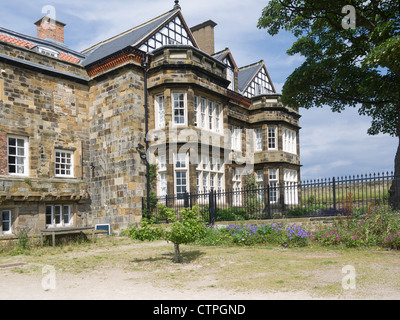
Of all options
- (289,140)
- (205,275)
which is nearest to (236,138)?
(289,140)

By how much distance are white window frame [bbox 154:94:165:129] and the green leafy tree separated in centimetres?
581

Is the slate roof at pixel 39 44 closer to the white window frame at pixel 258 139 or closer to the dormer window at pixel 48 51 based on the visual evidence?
the dormer window at pixel 48 51

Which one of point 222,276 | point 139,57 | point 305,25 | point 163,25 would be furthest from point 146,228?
point 163,25

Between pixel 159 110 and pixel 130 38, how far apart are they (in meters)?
5.32

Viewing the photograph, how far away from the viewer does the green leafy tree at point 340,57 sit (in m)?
13.9

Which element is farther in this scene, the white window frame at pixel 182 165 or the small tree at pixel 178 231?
the white window frame at pixel 182 165

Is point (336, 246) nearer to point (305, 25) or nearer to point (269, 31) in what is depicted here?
point (269, 31)

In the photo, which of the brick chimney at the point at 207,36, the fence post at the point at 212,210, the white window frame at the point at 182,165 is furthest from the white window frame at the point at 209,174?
the brick chimney at the point at 207,36

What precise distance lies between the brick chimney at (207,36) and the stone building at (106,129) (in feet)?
18.1

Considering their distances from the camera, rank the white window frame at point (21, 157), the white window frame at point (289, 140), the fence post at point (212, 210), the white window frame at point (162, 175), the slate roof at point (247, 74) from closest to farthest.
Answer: the fence post at point (212, 210) → the white window frame at point (21, 157) → the white window frame at point (162, 175) → the white window frame at point (289, 140) → the slate roof at point (247, 74)

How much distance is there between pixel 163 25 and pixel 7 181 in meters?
11.5

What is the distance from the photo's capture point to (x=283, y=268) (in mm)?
8078

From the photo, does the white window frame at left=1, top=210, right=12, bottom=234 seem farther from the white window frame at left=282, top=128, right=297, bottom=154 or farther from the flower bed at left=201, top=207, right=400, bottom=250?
the white window frame at left=282, top=128, right=297, bottom=154

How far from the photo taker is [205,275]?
7.78m
